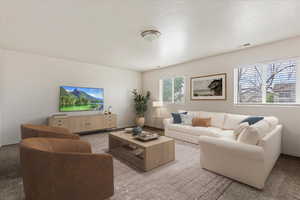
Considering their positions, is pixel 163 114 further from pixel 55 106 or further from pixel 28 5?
pixel 28 5

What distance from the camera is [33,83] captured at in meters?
4.06

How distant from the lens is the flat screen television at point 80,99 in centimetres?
452

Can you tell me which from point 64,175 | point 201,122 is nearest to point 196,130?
point 201,122

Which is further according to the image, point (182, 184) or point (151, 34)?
point (151, 34)

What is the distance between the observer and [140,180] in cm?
210

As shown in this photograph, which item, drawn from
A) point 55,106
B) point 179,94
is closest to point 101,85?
point 55,106

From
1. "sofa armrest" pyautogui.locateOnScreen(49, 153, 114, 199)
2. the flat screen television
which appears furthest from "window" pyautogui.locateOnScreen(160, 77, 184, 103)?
"sofa armrest" pyautogui.locateOnScreen(49, 153, 114, 199)

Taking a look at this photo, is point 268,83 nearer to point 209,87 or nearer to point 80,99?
point 209,87

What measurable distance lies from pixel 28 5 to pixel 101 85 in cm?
353

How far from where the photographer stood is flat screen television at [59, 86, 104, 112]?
4520 mm

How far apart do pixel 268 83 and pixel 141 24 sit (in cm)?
336

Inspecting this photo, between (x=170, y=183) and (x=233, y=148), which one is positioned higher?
(x=233, y=148)

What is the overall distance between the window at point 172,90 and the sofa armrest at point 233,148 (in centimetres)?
305

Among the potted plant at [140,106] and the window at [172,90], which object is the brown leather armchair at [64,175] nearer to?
the window at [172,90]
